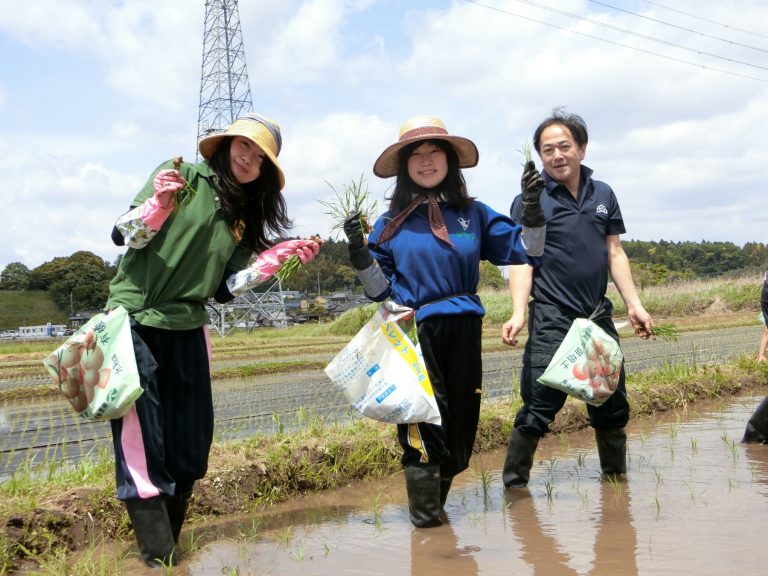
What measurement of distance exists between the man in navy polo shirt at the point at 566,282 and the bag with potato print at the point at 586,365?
0.41 feet

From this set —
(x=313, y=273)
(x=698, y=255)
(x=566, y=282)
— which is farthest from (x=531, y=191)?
A: (x=698, y=255)

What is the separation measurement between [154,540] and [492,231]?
72.1 inches

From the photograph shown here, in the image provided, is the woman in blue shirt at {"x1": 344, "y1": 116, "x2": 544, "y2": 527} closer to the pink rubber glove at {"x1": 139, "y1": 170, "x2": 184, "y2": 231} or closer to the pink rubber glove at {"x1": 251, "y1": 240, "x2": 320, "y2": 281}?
the pink rubber glove at {"x1": 251, "y1": 240, "x2": 320, "y2": 281}

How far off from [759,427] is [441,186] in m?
2.65

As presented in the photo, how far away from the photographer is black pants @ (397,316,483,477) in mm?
3305

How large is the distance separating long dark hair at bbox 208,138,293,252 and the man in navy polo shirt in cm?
120

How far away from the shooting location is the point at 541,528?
3271 millimetres

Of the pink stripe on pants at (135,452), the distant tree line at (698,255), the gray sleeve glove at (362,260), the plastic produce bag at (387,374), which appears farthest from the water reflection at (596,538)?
the distant tree line at (698,255)

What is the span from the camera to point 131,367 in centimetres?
277

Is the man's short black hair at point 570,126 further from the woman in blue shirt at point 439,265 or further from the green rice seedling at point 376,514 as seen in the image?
the green rice seedling at point 376,514

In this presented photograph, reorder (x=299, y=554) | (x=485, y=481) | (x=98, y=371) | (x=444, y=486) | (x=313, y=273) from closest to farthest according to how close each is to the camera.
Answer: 1. (x=98, y=371)
2. (x=299, y=554)
3. (x=444, y=486)
4. (x=485, y=481)
5. (x=313, y=273)

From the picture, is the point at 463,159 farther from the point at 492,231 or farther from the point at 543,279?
the point at 543,279

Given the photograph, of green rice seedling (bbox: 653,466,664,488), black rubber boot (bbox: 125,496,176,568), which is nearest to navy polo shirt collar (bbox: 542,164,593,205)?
green rice seedling (bbox: 653,466,664,488)

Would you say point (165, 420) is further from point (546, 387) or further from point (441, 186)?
point (546, 387)
